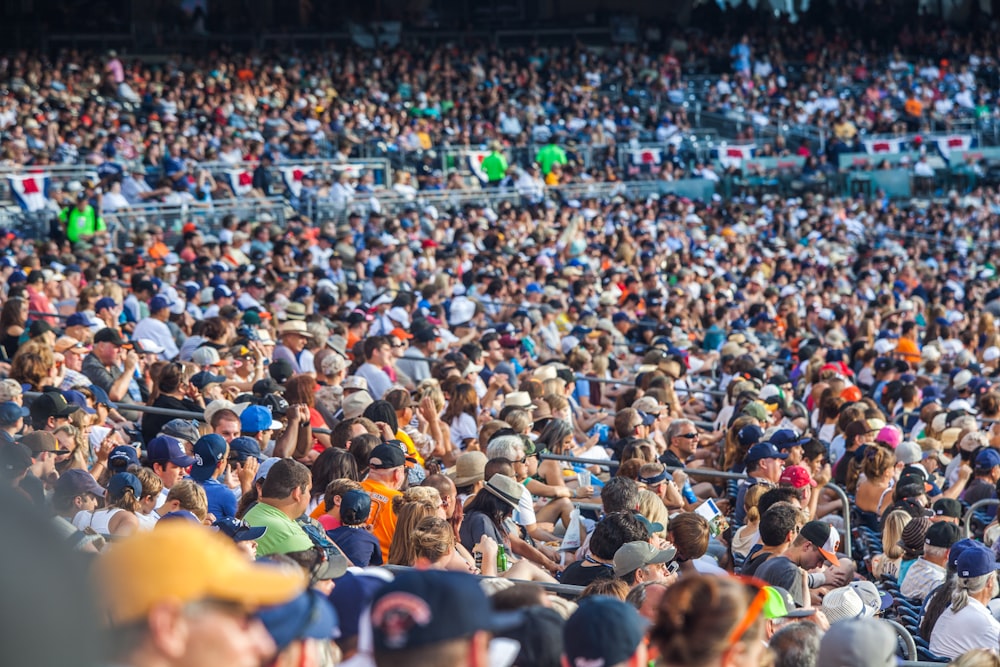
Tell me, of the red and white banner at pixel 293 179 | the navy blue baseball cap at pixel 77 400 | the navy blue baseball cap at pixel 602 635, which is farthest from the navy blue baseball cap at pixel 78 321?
the red and white banner at pixel 293 179

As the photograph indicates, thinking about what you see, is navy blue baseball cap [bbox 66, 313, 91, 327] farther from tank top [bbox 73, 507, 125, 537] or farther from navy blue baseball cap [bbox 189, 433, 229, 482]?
tank top [bbox 73, 507, 125, 537]

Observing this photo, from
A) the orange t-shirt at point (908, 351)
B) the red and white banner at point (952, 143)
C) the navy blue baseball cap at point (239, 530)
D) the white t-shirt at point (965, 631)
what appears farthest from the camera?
the red and white banner at point (952, 143)

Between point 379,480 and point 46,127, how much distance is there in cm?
1771

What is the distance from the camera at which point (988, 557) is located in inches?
265

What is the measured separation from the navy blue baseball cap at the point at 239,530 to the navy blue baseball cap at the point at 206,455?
99 cm

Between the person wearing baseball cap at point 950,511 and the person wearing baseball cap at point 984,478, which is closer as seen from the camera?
the person wearing baseball cap at point 950,511

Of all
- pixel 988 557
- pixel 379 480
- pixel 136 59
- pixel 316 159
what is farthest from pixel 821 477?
pixel 136 59

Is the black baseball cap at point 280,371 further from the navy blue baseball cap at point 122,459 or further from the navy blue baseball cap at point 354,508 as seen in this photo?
the navy blue baseball cap at point 354,508

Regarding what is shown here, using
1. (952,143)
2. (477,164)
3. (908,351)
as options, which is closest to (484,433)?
(908,351)

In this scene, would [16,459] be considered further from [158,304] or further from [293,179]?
[293,179]

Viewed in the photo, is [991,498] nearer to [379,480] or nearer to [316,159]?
[379,480]

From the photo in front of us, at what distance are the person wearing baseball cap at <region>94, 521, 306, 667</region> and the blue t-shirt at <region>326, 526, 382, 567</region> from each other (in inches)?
136

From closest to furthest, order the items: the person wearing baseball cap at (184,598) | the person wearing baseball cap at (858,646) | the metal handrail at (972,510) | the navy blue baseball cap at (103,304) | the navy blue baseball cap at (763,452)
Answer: the person wearing baseball cap at (184,598) → the person wearing baseball cap at (858,646) → the metal handrail at (972,510) → the navy blue baseball cap at (763,452) → the navy blue baseball cap at (103,304)

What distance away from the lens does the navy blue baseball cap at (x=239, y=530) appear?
Result: 5.43m
